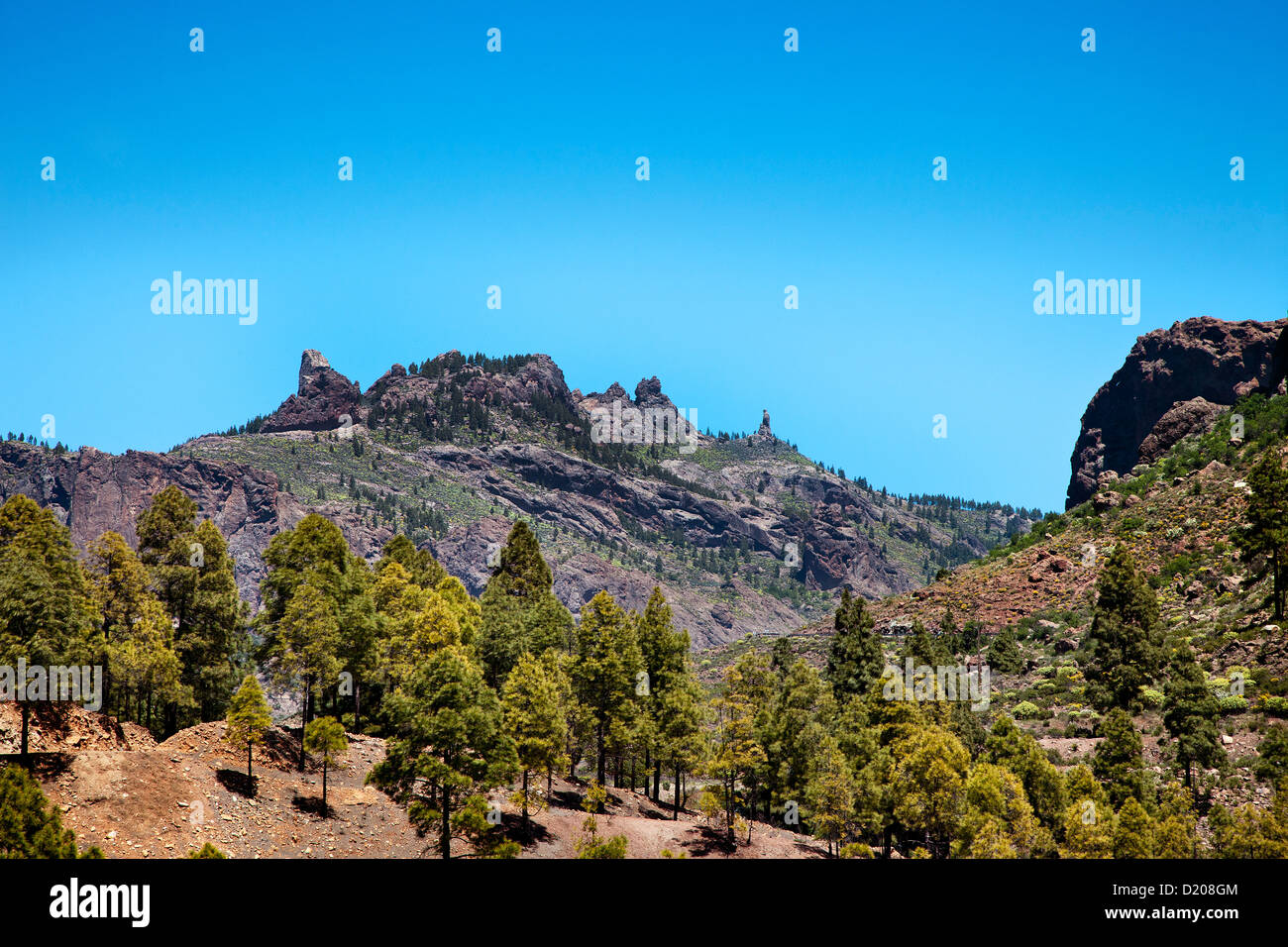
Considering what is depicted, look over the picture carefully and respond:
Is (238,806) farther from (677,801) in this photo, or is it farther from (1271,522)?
(1271,522)

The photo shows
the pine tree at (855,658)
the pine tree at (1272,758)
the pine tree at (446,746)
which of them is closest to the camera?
the pine tree at (446,746)

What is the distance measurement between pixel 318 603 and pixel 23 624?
48.5ft

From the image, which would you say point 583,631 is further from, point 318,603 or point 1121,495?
point 1121,495

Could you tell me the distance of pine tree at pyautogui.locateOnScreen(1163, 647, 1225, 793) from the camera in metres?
50.8

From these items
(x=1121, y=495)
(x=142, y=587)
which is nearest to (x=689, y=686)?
(x=142, y=587)

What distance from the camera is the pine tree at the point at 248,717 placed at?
44.3 metres

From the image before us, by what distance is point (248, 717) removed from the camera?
44.3 metres

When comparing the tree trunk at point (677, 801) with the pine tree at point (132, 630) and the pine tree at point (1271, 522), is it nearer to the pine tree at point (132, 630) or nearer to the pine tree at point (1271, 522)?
the pine tree at point (132, 630)

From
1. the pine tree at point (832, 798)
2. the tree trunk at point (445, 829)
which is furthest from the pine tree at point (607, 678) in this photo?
the tree trunk at point (445, 829)

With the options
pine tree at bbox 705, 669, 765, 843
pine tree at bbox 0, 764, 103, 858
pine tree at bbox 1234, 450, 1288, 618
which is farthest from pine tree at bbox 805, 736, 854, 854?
pine tree at bbox 1234, 450, 1288, 618

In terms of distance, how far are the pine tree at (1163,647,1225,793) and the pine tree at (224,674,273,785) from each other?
163 ft

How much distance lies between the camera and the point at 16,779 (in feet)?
109

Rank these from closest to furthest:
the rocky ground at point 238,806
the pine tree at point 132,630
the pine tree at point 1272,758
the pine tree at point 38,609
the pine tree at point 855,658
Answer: the rocky ground at point 238,806 < the pine tree at point 38,609 < the pine tree at point 132,630 < the pine tree at point 1272,758 < the pine tree at point 855,658

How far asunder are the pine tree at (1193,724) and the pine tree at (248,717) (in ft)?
163
